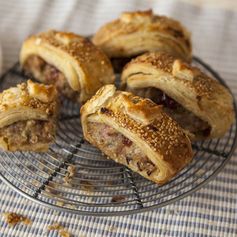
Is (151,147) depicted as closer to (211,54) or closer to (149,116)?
(149,116)

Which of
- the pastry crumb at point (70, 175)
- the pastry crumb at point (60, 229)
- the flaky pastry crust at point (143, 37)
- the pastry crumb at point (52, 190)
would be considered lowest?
the pastry crumb at point (60, 229)

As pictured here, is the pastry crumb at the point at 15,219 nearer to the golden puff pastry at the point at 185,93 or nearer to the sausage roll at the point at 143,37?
the golden puff pastry at the point at 185,93

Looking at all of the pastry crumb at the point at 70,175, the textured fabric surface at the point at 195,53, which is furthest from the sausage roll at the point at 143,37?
the pastry crumb at the point at 70,175

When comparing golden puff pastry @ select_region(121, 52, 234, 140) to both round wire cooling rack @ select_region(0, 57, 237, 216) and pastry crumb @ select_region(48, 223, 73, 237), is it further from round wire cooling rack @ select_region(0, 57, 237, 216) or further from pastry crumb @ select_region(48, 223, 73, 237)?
pastry crumb @ select_region(48, 223, 73, 237)

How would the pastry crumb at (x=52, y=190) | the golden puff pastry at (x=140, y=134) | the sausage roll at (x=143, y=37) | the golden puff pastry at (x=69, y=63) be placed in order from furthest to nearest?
the sausage roll at (x=143, y=37) < the golden puff pastry at (x=69, y=63) < the pastry crumb at (x=52, y=190) < the golden puff pastry at (x=140, y=134)

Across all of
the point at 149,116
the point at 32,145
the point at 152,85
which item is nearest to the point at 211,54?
the point at 152,85

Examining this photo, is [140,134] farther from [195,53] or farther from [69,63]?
[195,53]

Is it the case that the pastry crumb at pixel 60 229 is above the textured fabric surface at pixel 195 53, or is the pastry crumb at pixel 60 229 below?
below
